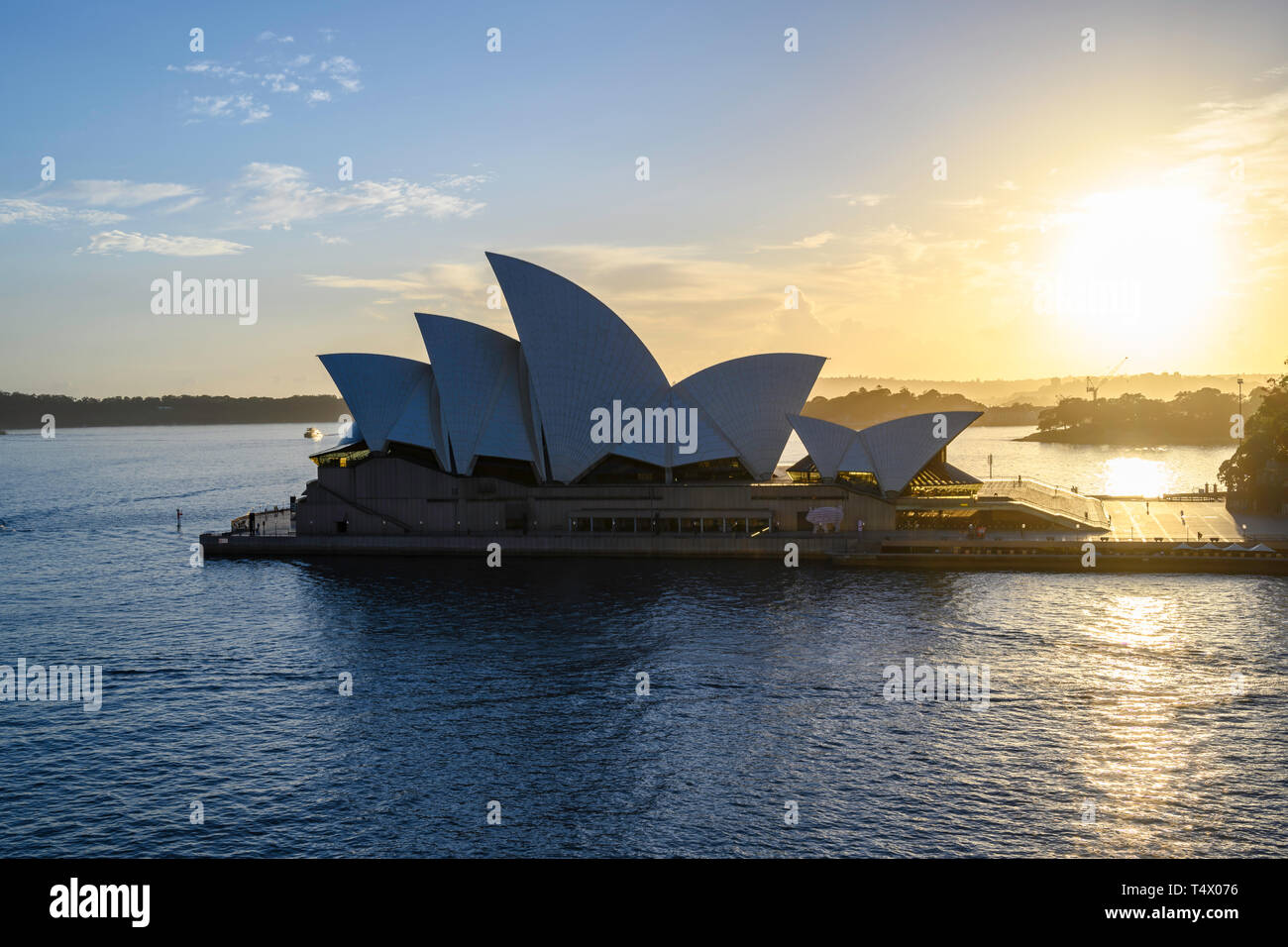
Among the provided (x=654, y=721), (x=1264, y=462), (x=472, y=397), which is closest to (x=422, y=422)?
(x=472, y=397)

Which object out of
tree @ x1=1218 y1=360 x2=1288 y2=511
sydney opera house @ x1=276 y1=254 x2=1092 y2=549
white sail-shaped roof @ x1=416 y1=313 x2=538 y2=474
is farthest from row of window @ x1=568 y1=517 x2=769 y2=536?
tree @ x1=1218 y1=360 x2=1288 y2=511

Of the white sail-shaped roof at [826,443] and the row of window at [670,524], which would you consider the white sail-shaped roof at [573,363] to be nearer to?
the row of window at [670,524]

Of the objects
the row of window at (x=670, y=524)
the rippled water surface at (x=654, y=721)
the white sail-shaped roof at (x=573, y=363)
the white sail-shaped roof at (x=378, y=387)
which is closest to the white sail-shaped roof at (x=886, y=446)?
the row of window at (x=670, y=524)

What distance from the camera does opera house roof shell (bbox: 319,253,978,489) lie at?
2842 inches

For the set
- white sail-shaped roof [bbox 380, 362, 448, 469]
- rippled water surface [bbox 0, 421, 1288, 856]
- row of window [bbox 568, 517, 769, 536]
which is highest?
white sail-shaped roof [bbox 380, 362, 448, 469]

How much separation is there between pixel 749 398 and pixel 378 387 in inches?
1248

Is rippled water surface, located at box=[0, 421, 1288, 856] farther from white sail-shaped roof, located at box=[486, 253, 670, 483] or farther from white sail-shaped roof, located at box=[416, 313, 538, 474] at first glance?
white sail-shaped roof, located at box=[416, 313, 538, 474]

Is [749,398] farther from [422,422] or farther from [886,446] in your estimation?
[422,422]

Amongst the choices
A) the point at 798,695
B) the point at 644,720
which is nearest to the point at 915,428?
the point at 798,695

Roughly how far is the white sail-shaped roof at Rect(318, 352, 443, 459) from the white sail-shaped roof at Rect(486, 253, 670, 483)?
1168cm

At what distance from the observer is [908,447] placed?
7388cm

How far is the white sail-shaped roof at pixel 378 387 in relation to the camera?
77.8 meters
